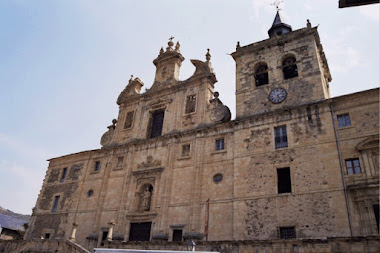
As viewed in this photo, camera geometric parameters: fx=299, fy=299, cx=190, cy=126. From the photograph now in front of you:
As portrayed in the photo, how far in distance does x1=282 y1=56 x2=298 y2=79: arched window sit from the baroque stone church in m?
0.06

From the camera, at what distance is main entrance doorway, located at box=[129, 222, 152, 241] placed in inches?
782

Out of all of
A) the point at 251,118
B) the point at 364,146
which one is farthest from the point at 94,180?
the point at 364,146

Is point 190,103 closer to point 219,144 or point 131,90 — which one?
point 219,144

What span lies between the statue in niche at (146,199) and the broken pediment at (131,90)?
9379mm

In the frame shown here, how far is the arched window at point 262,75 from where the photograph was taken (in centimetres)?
→ 2075

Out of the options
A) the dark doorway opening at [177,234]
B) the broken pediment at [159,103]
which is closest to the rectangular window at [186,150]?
the broken pediment at [159,103]

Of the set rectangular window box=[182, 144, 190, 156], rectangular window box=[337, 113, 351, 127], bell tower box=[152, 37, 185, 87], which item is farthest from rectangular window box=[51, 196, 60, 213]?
rectangular window box=[337, 113, 351, 127]

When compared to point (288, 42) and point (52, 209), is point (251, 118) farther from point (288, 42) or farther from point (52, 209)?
point (52, 209)

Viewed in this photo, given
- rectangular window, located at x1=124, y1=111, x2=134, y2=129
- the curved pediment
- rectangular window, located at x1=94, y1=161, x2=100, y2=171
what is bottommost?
the curved pediment

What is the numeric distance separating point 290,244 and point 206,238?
6843 millimetres

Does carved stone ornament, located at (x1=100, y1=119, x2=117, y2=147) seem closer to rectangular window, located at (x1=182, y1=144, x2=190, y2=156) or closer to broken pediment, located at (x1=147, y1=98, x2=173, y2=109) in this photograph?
broken pediment, located at (x1=147, y1=98, x2=173, y2=109)

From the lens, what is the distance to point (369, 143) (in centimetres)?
1461

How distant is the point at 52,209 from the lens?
84.2 feet

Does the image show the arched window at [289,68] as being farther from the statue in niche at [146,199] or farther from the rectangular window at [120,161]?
the rectangular window at [120,161]
